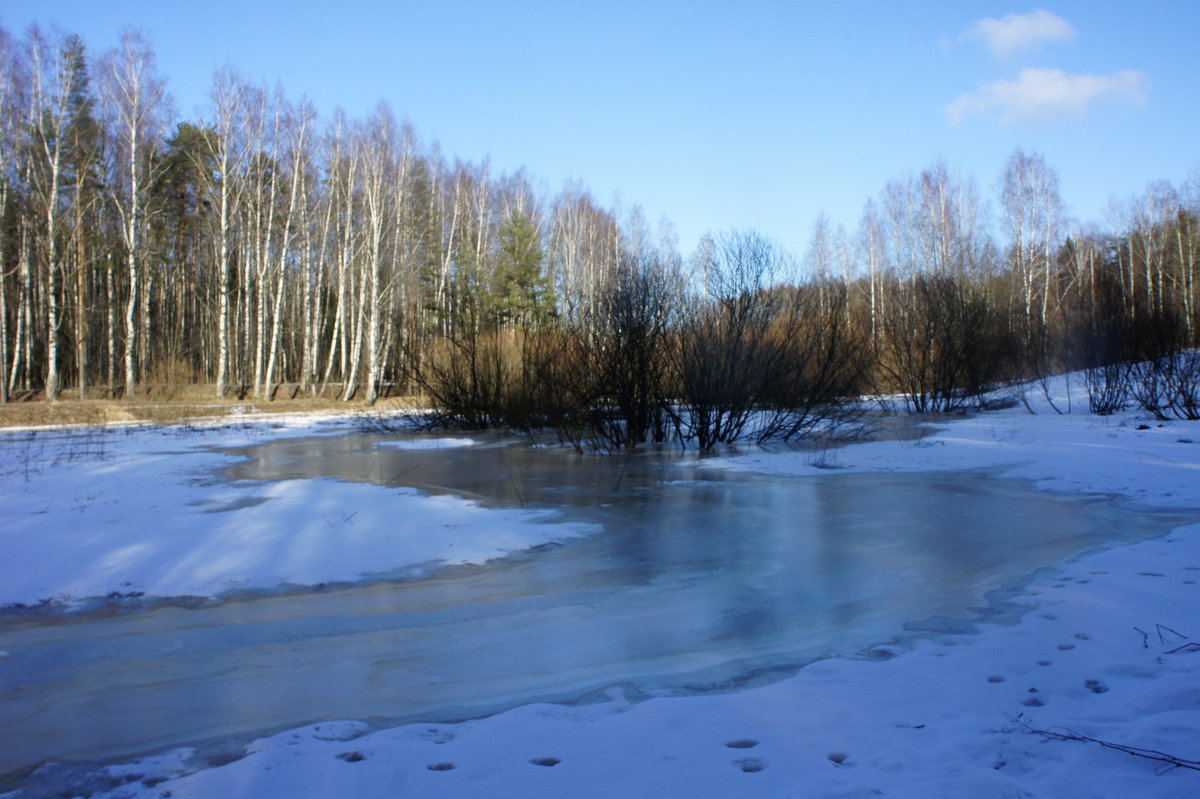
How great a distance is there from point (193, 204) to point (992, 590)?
4185 cm

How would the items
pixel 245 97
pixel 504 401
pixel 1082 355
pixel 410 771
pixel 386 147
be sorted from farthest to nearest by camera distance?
pixel 386 147
pixel 245 97
pixel 504 401
pixel 1082 355
pixel 410 771

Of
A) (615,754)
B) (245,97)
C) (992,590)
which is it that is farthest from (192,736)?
(245,97)

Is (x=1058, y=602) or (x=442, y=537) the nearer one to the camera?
(x=1058, y=602)

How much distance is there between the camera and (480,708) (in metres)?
3.12

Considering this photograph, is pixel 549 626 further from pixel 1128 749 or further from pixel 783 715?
pixel 1128 749

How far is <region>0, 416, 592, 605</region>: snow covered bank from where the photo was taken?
17.1ft

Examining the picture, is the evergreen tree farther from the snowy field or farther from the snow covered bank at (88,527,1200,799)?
the snow covered bank at (88,527,1200,799)

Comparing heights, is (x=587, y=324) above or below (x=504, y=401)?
above

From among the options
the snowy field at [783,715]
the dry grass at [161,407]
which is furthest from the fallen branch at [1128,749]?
the dry grass at [161,407]

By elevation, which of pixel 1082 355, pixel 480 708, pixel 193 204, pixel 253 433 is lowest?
pixel 480 708

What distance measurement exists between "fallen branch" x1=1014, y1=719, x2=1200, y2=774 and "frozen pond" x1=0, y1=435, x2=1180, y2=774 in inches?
42.5

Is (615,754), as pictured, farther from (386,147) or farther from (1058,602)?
(386,147)

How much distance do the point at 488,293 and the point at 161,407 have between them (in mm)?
15379

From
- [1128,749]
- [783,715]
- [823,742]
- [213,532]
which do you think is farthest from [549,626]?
[213,532]
